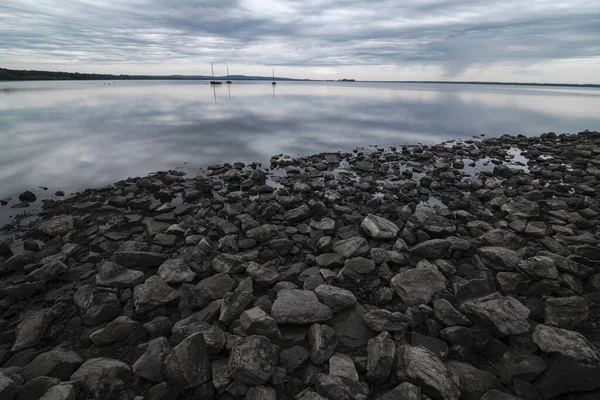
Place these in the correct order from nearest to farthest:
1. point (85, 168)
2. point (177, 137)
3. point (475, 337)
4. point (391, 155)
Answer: point (475, 337) → point (85, 168) → point (391, 155) → point (177, 137)

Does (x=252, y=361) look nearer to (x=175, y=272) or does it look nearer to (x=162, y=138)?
(x=175, y=272)

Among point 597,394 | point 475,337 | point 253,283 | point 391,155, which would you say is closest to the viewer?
point 597,394

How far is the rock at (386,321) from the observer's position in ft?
15.4

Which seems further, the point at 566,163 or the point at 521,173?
the point at 566,163

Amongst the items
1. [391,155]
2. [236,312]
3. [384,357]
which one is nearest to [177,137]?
[391,155]

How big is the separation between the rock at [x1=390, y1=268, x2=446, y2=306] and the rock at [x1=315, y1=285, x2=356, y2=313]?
1.03m

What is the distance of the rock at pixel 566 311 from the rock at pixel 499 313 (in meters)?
0.40

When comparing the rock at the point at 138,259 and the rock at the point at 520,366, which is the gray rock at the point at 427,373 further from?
the rock at the point at 138,259

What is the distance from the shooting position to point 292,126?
1284 inches

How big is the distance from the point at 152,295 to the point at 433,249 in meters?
5.92

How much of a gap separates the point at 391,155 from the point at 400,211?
35.9ft

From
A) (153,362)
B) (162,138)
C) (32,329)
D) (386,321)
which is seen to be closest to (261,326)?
(153,362)

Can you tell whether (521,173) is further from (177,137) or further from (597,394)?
(177,137)

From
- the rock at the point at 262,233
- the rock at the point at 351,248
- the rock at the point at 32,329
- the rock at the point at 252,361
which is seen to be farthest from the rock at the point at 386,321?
the rock at the point at 32,329
